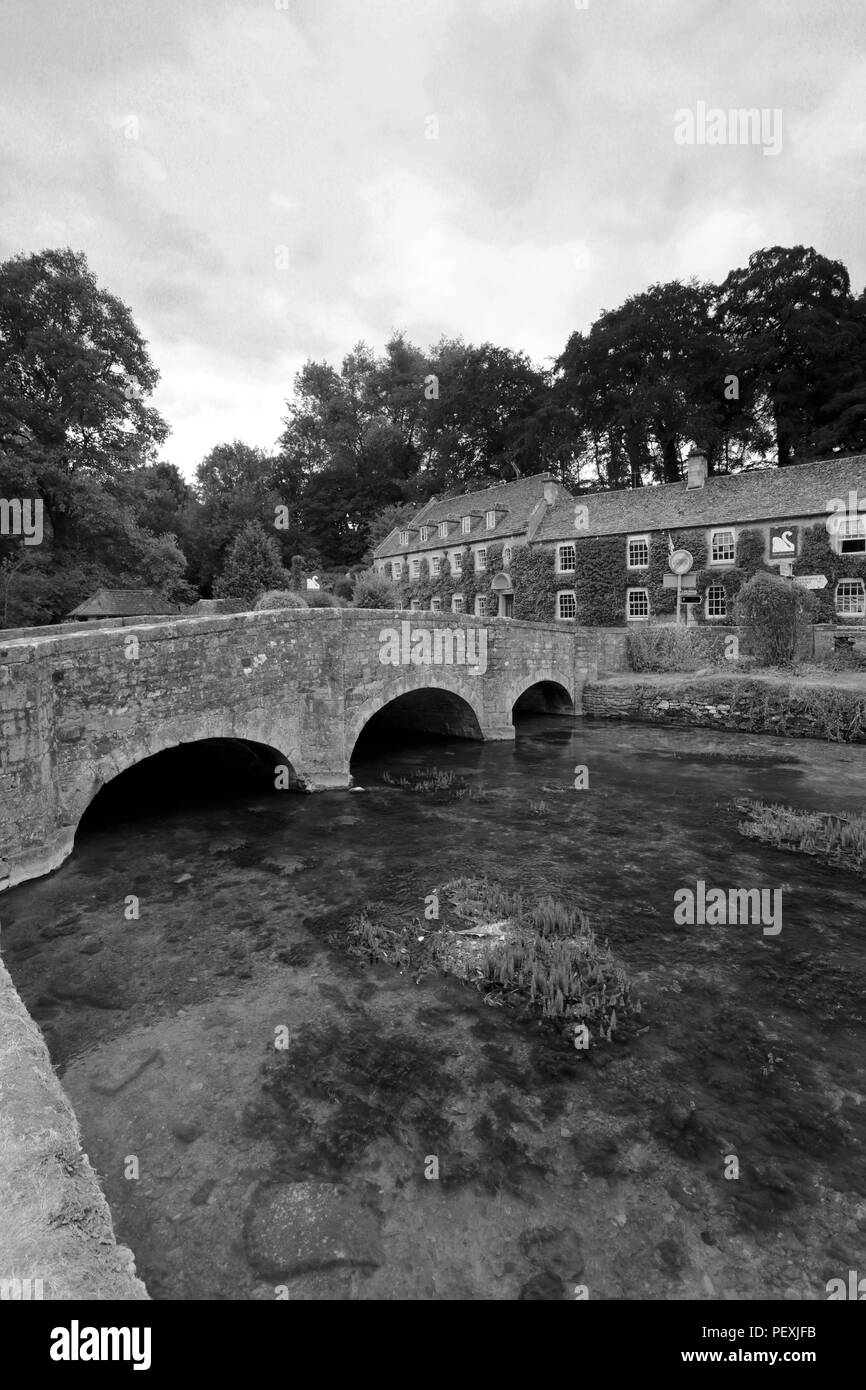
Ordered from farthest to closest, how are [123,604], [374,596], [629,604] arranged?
1. [629,604]
2. [123,604]
3. [374,596]

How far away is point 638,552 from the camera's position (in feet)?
109

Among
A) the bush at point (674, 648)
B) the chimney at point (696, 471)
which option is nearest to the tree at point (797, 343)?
the chimney at point (696, 471)

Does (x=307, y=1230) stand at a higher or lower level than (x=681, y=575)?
lower

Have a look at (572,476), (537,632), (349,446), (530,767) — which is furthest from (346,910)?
(349,446)

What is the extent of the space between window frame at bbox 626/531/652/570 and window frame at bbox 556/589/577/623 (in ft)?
11.7

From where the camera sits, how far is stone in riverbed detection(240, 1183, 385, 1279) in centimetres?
350

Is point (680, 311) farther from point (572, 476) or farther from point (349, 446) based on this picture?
point (349, 446)

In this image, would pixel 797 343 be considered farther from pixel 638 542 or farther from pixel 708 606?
pixel 708 606

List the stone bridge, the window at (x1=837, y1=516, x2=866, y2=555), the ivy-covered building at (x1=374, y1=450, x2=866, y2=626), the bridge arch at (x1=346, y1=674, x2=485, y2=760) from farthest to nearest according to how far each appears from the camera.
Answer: the ivy-covered building at (x1=374, y1=450, x2=866, y2=626) < the window at (x1=837, y1=516, x2=866, y2=555) < the bridge arch at (x1=346, y1=674, x2=485, y2=760) < the stone bridge

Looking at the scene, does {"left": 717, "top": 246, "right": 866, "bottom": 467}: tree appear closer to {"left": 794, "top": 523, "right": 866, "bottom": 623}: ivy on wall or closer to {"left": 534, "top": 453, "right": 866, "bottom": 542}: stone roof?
{"left": 534, "top": 453, "right": 866, "bottom": 542}: stone roof

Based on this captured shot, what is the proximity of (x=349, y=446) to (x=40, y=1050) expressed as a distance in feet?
217

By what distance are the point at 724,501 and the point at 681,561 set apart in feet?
13.6

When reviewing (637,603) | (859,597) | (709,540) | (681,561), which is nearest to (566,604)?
(637,603)

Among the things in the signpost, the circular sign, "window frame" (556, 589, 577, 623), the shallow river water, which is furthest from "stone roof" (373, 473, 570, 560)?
the shallow river water
